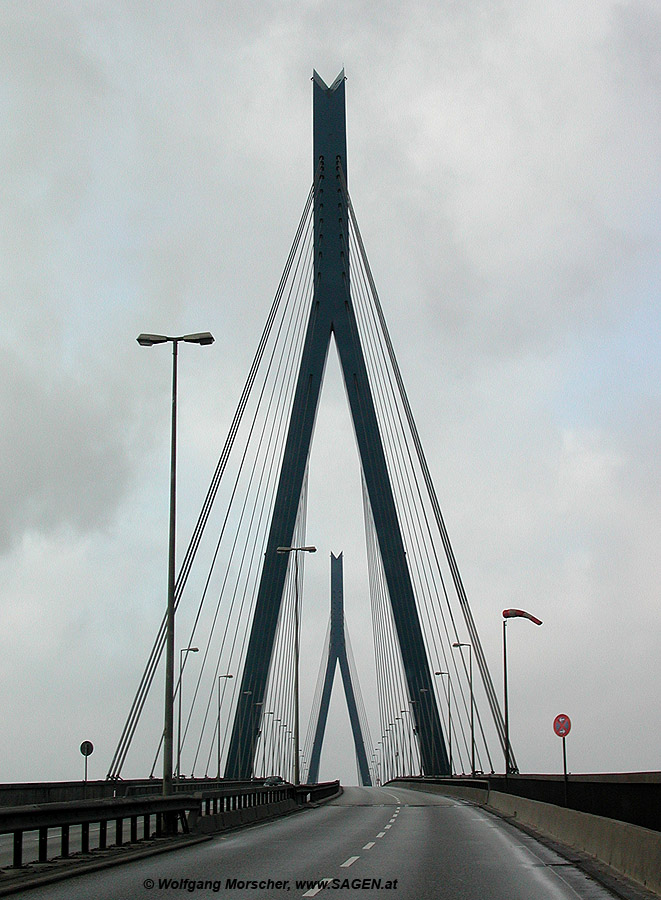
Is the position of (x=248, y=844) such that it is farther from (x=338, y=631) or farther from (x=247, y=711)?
(x=338, y=631)

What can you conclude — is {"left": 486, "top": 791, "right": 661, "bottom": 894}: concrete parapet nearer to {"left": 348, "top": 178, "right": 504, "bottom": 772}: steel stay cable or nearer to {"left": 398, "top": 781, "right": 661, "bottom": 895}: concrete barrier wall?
{"left": 398, "top": 781, "right": 661, "bottom": 895}: concrete barrier wall

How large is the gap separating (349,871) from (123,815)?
4589mm

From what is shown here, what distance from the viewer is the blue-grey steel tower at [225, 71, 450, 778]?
145 ft

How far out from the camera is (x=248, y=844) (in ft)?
59.9

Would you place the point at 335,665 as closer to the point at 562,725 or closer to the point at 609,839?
the point at 562,725

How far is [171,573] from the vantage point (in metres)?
22.8

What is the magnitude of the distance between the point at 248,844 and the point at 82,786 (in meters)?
22.4

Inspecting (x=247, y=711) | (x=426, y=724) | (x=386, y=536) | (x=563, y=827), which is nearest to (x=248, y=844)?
(x=563, y=827)

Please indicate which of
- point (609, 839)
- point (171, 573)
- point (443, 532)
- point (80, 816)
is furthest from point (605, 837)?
point (443, 532)

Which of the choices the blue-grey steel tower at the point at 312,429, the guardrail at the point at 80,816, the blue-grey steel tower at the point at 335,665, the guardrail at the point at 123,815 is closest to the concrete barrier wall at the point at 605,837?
the guardrail at the point at 123,815

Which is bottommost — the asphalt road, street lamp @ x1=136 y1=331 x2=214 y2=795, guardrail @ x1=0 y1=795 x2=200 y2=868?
the asphalt road

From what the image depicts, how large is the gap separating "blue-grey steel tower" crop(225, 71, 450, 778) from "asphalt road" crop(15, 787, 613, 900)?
23.9m

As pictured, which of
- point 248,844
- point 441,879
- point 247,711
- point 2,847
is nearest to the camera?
point 441,879

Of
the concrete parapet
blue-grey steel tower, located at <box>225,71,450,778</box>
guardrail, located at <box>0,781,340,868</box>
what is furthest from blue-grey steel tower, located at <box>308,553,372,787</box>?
the concrete parapet
